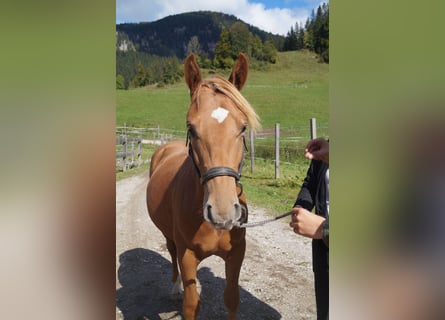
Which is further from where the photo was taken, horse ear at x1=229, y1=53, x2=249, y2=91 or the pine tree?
horse ear at x1=229, y1=53, x2=249, y2=91

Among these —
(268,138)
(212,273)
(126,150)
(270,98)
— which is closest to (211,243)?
(126,150)

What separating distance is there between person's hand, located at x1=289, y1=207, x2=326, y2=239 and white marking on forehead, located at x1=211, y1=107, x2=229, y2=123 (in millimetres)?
502

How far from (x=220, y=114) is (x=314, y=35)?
472mm

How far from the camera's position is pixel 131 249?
8.38ft

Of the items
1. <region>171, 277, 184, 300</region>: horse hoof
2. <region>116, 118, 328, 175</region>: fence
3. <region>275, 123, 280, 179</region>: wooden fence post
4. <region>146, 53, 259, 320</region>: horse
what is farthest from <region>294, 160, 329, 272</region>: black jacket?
<region>275, 123, 280, 179</region>: wooden fence post

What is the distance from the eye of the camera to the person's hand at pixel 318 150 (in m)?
1.02

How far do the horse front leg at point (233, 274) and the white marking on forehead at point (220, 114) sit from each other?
0.77m

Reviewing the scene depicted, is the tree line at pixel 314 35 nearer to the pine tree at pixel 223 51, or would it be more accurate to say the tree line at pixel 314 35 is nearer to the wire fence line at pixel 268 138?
the pine tree at pixel 223 51

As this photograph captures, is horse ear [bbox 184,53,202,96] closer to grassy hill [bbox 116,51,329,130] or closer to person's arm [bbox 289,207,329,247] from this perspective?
grassy hill [bbox 116,51,329,130]

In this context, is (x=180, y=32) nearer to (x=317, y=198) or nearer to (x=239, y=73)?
(x=239, y=73)

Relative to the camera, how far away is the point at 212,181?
1125 millimetres

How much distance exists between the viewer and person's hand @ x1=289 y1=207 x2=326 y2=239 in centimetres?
81
